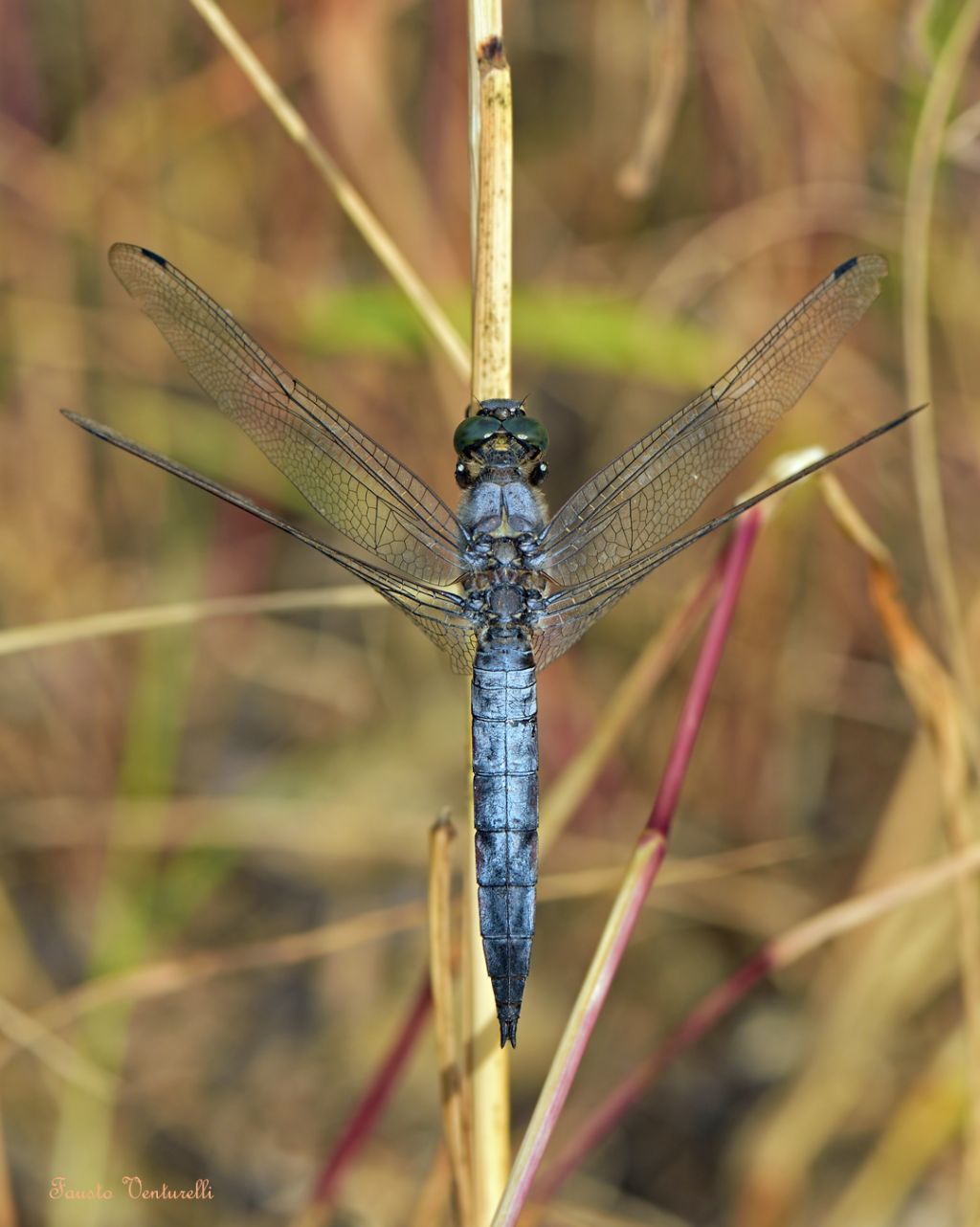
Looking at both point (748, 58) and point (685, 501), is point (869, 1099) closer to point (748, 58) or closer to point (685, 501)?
point (685, 501)

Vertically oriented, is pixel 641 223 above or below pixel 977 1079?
above

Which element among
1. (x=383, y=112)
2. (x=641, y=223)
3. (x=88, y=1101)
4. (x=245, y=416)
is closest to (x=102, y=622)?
(x=245, y=416)

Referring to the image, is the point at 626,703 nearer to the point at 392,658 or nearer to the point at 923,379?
the point at 923,379

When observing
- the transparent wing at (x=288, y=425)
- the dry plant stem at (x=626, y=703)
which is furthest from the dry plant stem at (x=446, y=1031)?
the transparent wing at (x=288, y=425)

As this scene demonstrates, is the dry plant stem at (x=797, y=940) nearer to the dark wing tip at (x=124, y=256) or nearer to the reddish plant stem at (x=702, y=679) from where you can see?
the reddish plant stem at (x=702, y=679)

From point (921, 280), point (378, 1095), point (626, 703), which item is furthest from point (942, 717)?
point (378, 1095)
